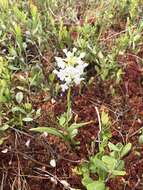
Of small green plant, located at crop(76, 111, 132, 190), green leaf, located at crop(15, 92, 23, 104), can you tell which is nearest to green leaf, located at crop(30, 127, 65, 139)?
small green plant, located at crop(76, 111, 132, 190)

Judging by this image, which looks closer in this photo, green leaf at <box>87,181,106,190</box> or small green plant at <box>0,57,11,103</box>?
green leaf at <box>87,181,106,190</box>

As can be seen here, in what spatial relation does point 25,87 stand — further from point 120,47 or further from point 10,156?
point 120,47

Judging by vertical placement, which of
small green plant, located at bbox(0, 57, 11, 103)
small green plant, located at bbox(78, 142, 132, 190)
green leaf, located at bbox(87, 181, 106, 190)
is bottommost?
green leaf, located at bbox(87, 181, 106, 190)

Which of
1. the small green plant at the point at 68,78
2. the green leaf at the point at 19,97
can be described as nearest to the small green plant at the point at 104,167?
the small green plant at the point at 68,78

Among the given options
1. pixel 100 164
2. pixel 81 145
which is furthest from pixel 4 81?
pixel 100 164

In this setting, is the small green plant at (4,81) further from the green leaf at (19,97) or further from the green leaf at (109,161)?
the green leaf at (109,161)

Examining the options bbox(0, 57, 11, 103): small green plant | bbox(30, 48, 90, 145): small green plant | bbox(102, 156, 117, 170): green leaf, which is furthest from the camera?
bbox(0, 57, 11, 103): small green plant

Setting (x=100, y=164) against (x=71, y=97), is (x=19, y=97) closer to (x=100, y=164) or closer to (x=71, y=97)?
(x=71, y=97)

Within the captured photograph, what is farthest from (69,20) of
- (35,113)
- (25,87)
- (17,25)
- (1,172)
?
(1,172)

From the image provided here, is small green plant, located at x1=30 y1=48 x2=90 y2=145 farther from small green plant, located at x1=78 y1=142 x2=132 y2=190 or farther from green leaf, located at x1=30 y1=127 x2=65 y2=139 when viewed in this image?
small green plant, located at x1=78 y1=142 x2=132 y2=190
